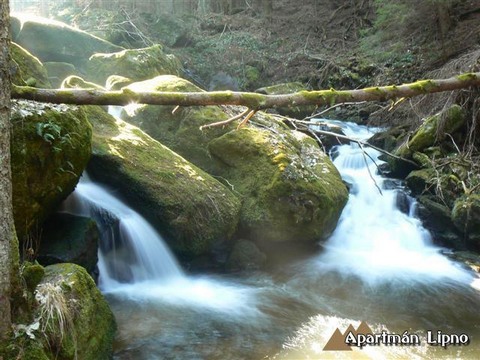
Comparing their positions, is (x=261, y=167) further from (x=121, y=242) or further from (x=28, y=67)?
(x=28, y=67)

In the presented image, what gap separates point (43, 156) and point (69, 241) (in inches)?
50.8

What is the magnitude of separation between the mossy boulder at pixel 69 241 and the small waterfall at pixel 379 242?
4.00 metres

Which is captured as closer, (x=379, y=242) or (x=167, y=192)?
(x=167, y=192)

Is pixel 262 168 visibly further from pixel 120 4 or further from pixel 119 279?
pixel 120 4

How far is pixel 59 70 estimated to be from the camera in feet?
37.3

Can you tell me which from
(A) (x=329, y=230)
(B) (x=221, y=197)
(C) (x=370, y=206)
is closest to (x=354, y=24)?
(C) (x=370, y=206)

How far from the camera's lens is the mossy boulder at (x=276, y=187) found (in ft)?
23.9

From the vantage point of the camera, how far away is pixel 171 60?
44.7 ft

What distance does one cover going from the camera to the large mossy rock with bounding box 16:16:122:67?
11.7 meters

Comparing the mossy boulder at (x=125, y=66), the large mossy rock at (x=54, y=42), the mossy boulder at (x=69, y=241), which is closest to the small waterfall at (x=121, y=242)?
the mossy boulder at (x=69, y=241)

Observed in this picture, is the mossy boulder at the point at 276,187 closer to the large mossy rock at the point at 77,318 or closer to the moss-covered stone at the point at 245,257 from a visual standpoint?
the moss-covered stone at the point at 245,257

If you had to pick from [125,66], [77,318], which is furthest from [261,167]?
[125,66]

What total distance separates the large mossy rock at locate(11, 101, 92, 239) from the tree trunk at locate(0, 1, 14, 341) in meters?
1.50

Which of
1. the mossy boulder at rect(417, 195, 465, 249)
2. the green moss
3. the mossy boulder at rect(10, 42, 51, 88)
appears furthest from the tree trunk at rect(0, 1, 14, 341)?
the mossy boulder at rect(417, 195, 465, 249)
